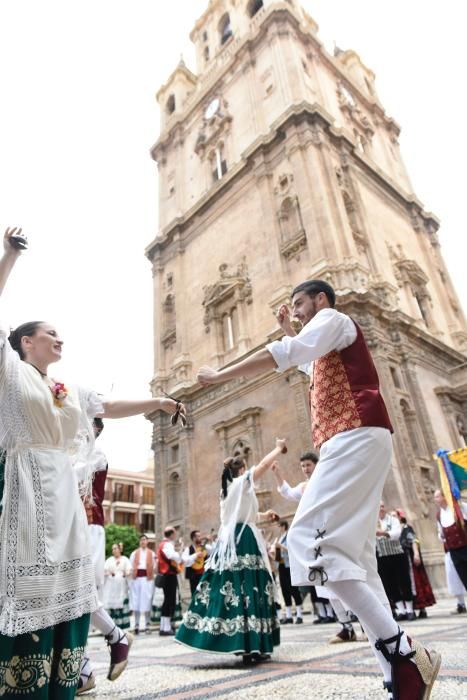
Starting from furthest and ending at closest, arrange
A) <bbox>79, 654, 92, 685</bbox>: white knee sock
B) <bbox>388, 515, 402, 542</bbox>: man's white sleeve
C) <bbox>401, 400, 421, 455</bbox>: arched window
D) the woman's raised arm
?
<bbox>401, 400, 421, 455</bbox>: arched window, <bbox>388, 515, 402, 542</bbox>: man's white sleeve, <bbox>79, 654, 92, 685</bbox>: white knee sock, the woman's raised arm

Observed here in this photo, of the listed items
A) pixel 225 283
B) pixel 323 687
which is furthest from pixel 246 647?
pixel 225 283

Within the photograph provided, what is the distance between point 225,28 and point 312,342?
32.1m

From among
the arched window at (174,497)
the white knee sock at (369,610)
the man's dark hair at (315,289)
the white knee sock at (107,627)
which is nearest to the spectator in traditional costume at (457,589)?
the white knee sock at (107,627)

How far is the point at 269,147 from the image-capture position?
19.2 meters

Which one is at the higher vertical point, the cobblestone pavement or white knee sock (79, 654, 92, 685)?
white knee sock (79, 654, 92, 685)

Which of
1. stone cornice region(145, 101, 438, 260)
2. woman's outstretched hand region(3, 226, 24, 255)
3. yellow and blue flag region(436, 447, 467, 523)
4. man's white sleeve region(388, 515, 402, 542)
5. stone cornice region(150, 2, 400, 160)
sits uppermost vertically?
stone cornice region(150, 2, 400, 160)

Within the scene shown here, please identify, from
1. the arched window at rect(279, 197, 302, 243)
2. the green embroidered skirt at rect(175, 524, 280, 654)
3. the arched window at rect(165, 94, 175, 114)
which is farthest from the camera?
the arched window at rect(165, 94, 175, 114)

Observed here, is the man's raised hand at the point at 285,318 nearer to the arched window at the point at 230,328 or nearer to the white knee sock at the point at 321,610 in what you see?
the white knee sock at the point at 321,610

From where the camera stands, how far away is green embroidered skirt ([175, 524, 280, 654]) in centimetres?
392

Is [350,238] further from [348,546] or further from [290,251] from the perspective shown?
[348,546]

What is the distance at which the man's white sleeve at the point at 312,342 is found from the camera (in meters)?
2.31

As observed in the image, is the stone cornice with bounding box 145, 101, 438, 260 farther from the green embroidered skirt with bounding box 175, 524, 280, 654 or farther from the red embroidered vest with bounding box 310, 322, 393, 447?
the red embroidered vest with bounding box 310, 322, 393, 447

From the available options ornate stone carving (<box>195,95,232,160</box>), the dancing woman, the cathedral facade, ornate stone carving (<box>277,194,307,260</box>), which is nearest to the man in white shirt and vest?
the dancing woman

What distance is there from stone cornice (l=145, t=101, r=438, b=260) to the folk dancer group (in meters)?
17.5
